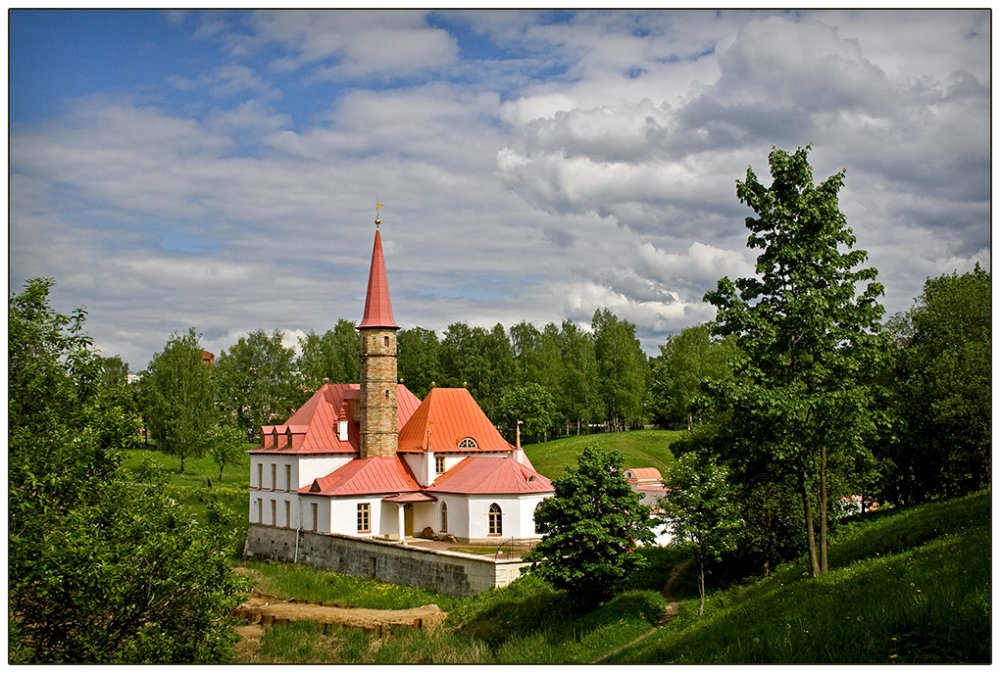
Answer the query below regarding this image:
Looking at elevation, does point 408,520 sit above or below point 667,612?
above

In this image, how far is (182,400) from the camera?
58.1 metres

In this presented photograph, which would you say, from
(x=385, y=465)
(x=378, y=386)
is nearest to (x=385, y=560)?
(x=385, y=465)

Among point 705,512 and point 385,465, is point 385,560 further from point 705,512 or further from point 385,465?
point 705,512

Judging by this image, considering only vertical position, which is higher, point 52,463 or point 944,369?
point 944,369

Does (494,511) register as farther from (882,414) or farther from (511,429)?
(511,429)

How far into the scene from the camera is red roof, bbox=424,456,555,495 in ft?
119

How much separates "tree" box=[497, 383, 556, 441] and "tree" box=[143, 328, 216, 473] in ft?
74.6

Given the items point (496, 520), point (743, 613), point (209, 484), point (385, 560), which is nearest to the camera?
point (743, 613)

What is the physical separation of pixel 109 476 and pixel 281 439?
27.9 m

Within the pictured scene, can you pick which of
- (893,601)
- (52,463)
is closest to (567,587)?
(893,601)

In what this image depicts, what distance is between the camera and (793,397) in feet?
56.1

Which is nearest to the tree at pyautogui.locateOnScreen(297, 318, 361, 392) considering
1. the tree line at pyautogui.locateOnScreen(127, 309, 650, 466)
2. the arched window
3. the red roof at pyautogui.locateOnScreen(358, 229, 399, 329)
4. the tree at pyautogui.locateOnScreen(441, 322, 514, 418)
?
the tree line at pyautogui.locateOnScreen(127, 309, 650, 466)

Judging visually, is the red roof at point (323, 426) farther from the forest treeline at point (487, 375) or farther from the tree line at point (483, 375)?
the tree line at point (483, 375)

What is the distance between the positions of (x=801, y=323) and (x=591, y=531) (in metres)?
9.32
